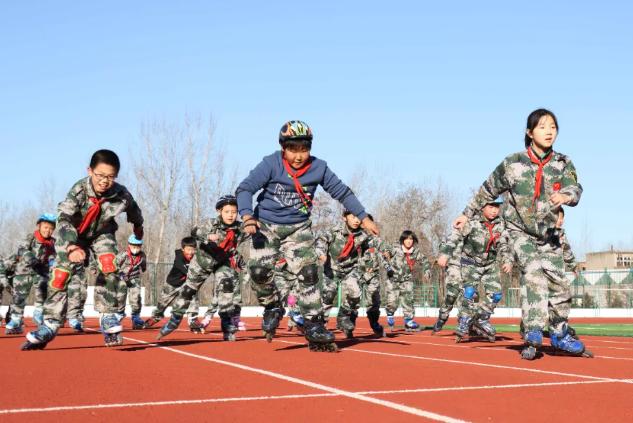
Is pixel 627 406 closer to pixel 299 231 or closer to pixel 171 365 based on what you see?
pixel 171 365

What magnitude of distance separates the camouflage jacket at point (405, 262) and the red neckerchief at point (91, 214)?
9761 mm

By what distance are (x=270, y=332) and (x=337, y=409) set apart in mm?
5874

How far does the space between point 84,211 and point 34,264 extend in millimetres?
6429

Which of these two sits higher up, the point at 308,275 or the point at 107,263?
the point at 107,263

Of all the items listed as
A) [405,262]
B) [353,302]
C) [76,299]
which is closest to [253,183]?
[353,302]

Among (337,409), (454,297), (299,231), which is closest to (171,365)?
(299,231)

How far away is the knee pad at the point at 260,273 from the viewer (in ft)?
29.4

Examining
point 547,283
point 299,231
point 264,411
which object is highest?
point 299,231

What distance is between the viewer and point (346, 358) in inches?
304

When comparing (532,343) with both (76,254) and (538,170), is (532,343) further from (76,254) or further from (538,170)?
(76,254)

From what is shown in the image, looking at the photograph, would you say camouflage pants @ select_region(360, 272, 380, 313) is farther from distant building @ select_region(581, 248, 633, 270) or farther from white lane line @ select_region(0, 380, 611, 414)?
distant building @ select_region(581, 248, 633, 270)

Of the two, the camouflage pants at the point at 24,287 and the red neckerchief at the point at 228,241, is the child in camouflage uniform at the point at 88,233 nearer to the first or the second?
the red neckerchief at the point at 228,241

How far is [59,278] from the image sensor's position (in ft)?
28.2

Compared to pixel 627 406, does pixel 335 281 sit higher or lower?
higher
